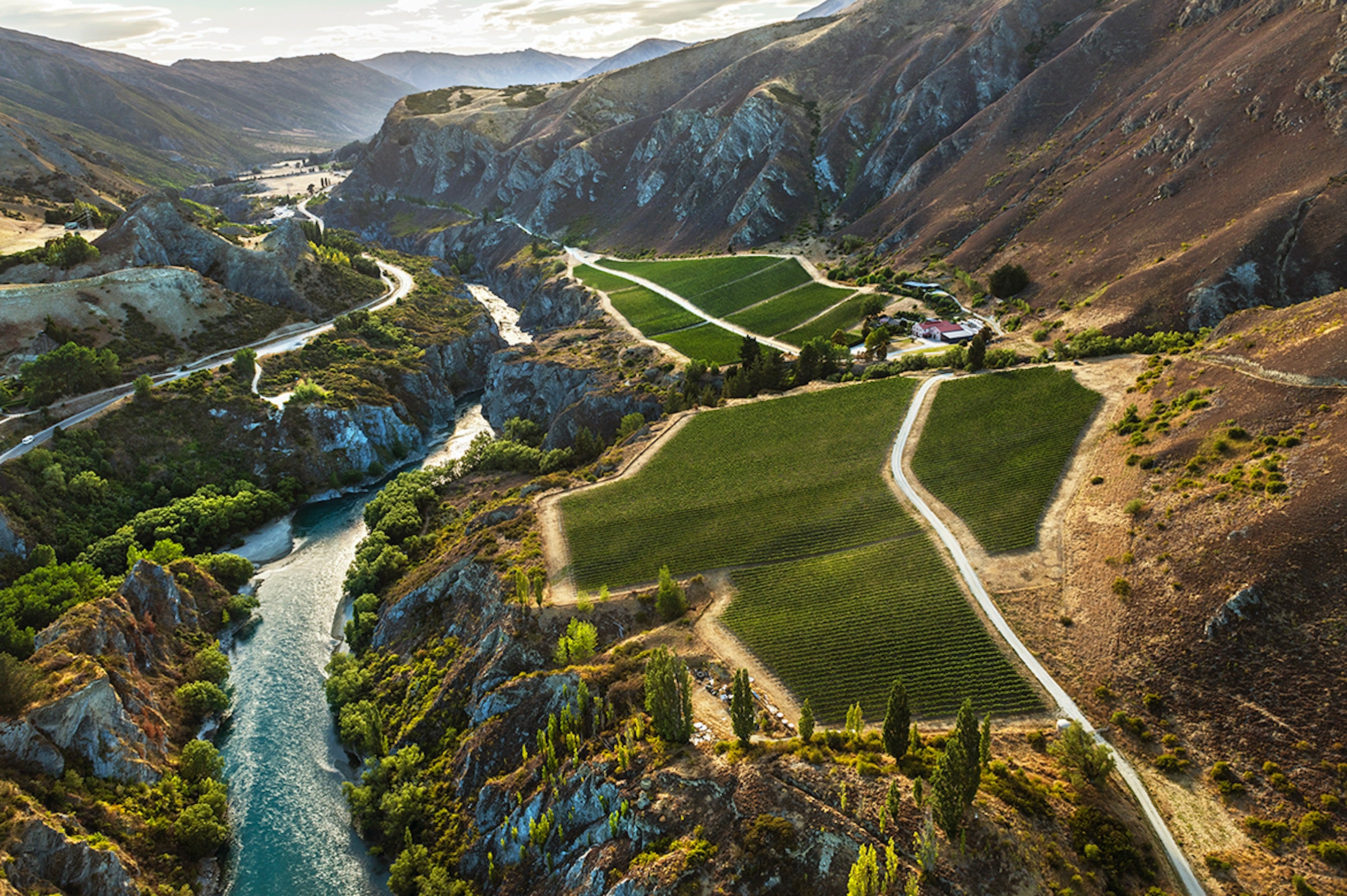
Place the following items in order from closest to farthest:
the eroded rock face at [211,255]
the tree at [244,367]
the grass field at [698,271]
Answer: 1. the tree at [244,367]
2. the eroded rock face at [211,255]
3. the grass field at [698,271]

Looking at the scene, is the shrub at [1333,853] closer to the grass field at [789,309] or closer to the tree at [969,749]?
the tree at [969,749]

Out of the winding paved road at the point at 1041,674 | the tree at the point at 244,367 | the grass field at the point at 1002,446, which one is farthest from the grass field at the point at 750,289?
the tree at the point at 244,367

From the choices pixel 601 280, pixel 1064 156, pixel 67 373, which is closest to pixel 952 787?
pixel 67 373

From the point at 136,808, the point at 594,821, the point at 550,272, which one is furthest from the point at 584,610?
the point at 550,272

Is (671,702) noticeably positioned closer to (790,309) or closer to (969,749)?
(969,749)

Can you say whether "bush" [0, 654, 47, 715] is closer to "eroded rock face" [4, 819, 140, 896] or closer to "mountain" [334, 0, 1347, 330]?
"eroded rock face" [4, 819, 140, 896]

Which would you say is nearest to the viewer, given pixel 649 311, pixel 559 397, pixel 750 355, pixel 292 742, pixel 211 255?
pixel 292 742

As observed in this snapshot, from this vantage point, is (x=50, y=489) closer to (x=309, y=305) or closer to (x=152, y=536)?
(x=152, y=536)
